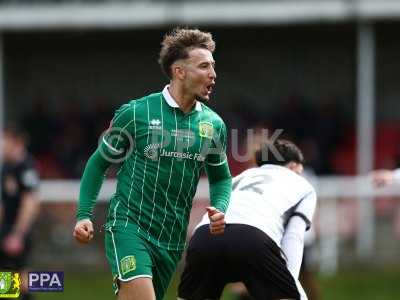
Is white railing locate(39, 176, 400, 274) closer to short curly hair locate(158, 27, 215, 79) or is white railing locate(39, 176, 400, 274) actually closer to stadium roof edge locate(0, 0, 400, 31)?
stadium roof edge locate(0, 0, 400, 31)

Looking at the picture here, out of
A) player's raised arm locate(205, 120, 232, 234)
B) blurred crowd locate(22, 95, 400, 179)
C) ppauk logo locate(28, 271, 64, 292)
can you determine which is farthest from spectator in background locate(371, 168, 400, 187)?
blurred crowd locate(22, 95, 400, 179)

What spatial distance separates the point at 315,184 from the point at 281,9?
409 cm

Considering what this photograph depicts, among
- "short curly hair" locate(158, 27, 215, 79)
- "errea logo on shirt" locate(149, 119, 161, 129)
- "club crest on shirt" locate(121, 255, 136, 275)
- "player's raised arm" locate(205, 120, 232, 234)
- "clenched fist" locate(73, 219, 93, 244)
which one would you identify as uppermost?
"short curly hair" locate(158, 27, 215, 79)

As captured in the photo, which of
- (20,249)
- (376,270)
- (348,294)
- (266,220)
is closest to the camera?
(266,220)

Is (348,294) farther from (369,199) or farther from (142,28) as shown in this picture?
(142,28)

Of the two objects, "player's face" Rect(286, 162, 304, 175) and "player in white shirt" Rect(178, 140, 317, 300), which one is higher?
"player's face" Rect(286, 162, 304, 175)

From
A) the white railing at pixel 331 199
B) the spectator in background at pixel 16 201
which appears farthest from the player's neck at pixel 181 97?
the white railing at pixel 331 199

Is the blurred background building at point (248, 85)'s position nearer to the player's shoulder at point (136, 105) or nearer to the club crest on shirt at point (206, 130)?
the club crest on shirt at point (206, 130)

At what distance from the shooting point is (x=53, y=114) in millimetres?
22594

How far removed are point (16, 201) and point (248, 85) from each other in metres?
11.1

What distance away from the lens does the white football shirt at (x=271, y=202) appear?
749 centimetres

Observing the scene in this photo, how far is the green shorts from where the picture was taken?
685cm

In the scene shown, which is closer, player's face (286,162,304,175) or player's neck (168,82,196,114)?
player's neck (168,82,196,114)

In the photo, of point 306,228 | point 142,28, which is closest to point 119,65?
point 142,28
